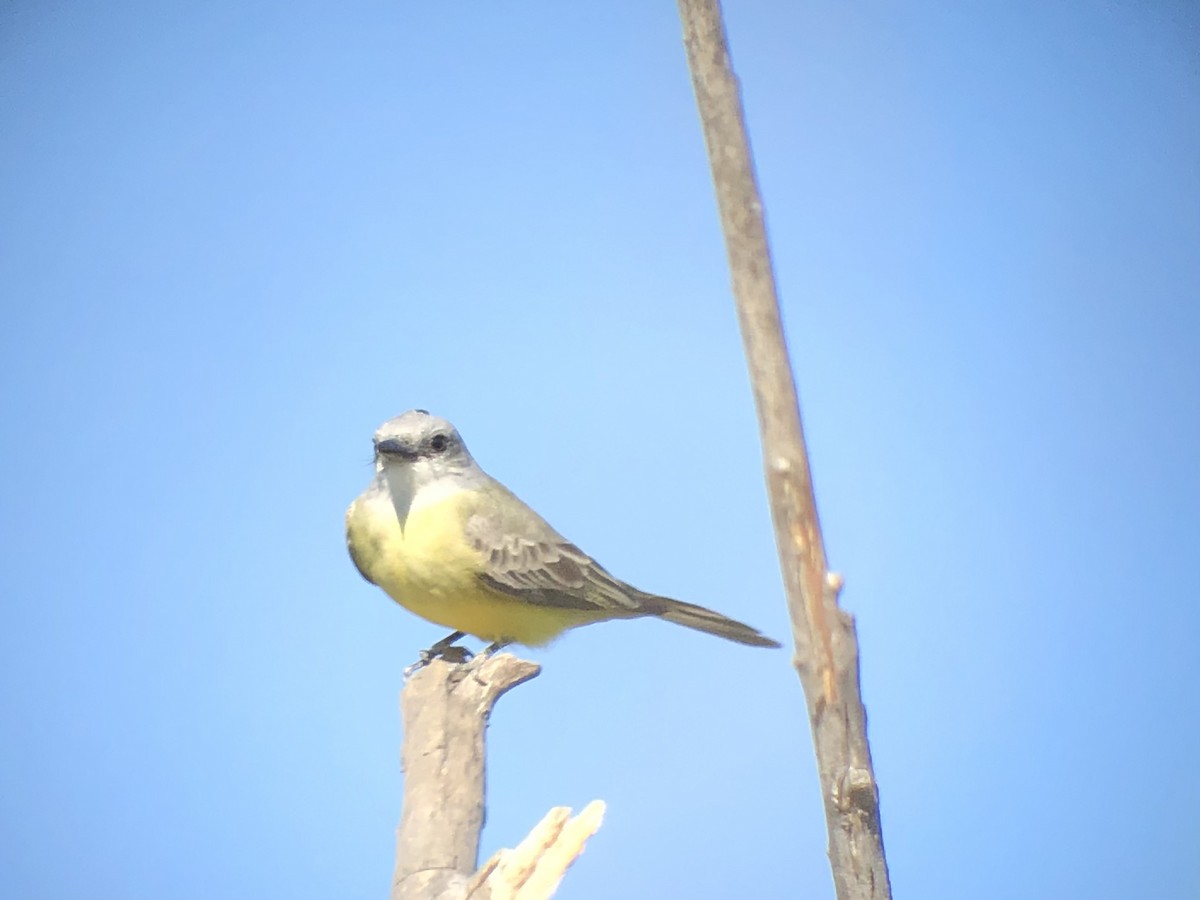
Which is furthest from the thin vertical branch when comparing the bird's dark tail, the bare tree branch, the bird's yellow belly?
the bird's dark tail

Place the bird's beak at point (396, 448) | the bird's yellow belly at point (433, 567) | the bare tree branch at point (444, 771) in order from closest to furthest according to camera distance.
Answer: the bare tree branch at point (444, 771) < the bird's yellow belly at point (433, 567) < the bird's beak at point (396, 448)

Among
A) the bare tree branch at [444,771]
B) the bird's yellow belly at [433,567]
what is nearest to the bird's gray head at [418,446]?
the bird's yellow belly at [433,567]

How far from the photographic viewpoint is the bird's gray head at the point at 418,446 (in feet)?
11.9

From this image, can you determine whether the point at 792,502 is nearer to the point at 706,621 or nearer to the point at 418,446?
the point at 418,446

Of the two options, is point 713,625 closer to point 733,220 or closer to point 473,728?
point 473,728

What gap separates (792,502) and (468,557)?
1.73 m

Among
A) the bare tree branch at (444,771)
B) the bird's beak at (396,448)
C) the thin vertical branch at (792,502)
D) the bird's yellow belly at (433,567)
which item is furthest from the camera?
the bird's beak at (396,448)

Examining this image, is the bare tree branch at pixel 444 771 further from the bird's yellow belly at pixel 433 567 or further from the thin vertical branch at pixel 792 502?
the thin vertical branch at pixel 792 502

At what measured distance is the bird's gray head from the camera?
364 centimetres

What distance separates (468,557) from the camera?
139 inches

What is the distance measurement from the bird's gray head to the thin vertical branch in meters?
1.82

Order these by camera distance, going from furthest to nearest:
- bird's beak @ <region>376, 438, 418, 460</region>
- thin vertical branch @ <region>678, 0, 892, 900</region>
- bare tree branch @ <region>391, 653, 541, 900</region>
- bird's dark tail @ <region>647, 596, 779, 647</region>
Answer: bird's dark tail @ <region>647, 596, 779, 647</region>, bird's beak @ <region>376, 438, 418, 460</region>, bare tree branch @ <region>391, 653, 541, 900</region>, thin vertical branch @ <region>678, 0, 892, 900</region>

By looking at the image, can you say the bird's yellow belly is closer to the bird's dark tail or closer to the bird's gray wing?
the bird's gray wing

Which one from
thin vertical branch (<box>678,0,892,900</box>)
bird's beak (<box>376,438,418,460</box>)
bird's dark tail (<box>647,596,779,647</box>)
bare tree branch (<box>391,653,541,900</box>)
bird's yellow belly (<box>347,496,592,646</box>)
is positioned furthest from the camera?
bird's dark tail (<box>647,596,779,647</box>)
